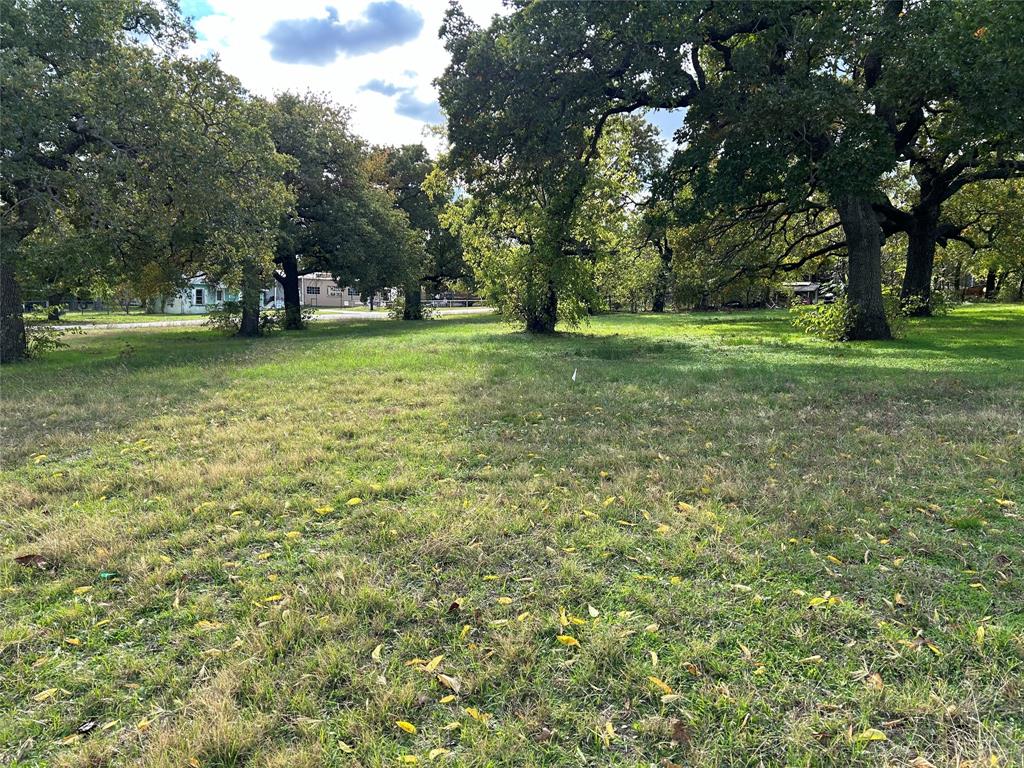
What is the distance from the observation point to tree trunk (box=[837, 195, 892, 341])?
13461mm

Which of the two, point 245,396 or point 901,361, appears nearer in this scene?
point 245,396

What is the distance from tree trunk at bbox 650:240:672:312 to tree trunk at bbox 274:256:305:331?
15858 mm

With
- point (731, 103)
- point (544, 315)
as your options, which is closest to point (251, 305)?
point (544, 315)

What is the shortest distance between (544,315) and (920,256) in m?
13.2

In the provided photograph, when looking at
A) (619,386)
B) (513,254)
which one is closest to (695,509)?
(619,386)

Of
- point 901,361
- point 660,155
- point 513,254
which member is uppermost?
point 660,155

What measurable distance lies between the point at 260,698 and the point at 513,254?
1614 cm

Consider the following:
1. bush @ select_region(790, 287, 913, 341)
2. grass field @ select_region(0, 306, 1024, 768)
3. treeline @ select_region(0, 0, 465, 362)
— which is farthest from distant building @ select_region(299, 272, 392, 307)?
grass field @ select_region(0, 306, 1024, 768)

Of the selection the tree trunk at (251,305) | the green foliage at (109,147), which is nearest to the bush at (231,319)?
the tree trunk at (251,305)

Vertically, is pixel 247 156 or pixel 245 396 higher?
pixel 247 156

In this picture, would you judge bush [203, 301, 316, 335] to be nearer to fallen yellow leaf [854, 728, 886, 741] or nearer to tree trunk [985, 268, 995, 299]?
fallen yellow leaf [854, 728, 886, 741]

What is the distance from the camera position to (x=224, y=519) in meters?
3.56

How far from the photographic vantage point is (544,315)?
1773cm

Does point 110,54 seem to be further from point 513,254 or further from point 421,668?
point 421,668
